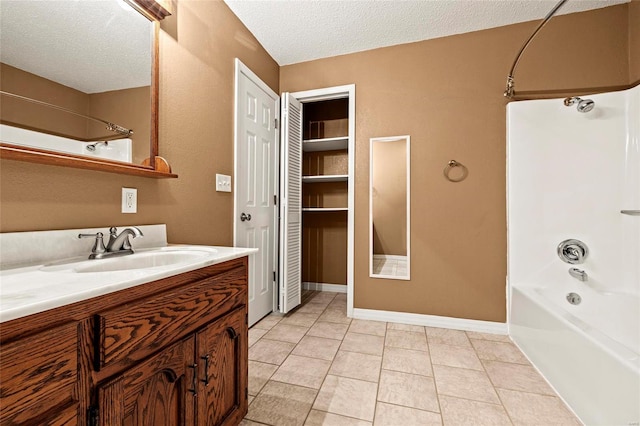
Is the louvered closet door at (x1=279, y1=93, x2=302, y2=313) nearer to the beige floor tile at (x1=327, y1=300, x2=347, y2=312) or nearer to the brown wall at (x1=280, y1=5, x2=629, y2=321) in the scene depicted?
the beige floor tile at (x1=327, y1=300, x2=347, y2=312)

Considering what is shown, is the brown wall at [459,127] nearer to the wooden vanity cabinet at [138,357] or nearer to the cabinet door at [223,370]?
the cabinet door at [223,370]

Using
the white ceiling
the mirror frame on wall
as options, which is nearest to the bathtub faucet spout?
the white ceiling

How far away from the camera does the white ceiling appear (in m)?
2.02

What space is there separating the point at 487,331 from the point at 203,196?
2.44 m

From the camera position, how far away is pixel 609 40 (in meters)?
2.08

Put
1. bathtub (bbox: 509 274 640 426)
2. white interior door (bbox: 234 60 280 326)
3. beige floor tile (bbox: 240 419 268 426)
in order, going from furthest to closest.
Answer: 1. white interior door (bbox: 234 60 280 326)
2. beige floor tile (bbox: 240 419 268 426)
3. bathtub (bbox: 509 274 640 426)

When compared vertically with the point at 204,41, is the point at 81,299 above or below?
below

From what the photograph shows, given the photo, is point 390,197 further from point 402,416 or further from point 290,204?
point 402,416

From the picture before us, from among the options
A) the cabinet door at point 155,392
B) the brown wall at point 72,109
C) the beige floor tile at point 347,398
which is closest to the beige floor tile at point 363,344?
the beige floor tile at point 347,398

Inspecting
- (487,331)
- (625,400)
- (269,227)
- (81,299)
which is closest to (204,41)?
(269,227)

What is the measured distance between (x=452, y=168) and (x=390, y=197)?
57 centimetres

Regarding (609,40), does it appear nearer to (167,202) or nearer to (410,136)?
(410,136)

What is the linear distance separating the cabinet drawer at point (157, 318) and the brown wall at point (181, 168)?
1.88 ft

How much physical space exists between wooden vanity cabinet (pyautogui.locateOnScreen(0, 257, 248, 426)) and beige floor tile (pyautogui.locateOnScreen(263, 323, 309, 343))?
0.90 meters
